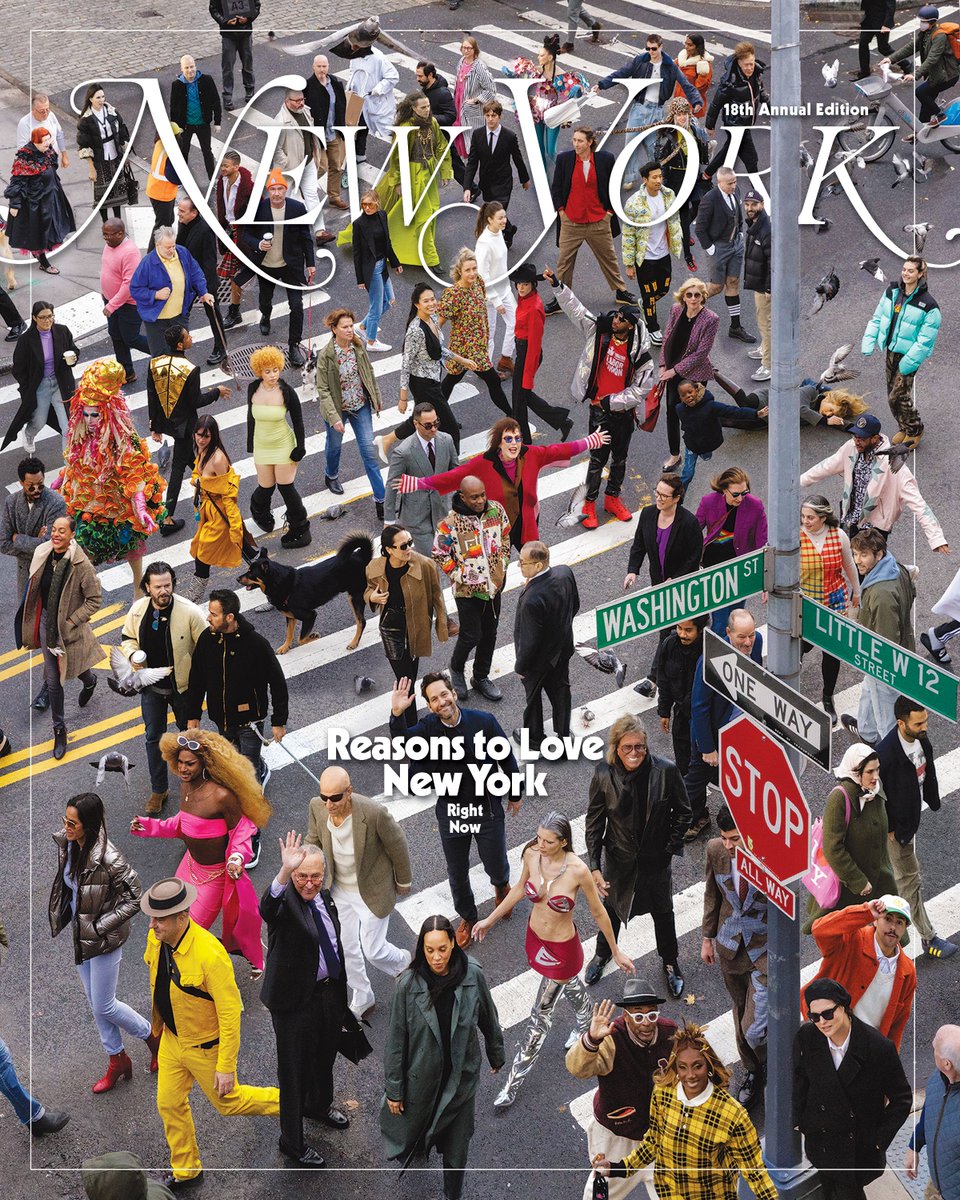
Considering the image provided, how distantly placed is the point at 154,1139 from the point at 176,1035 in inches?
41.4

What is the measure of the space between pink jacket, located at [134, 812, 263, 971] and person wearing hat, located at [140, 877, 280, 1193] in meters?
1.08

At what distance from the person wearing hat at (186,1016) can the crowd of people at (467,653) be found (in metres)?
0.02

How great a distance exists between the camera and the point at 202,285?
17891 mm

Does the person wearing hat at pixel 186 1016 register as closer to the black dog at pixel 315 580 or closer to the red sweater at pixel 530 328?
the black dog at pixel 315 580

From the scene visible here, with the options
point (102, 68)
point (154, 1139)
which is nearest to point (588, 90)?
point (102, 68)

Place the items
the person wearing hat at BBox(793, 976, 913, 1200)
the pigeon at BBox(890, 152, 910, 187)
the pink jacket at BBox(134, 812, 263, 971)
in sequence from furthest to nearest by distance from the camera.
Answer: the pigeon at BBox(890, 152, 910, 187), the pink jacket at BBox(134, 812, 263, 971), the person wearing hat at BBox(793, 976, 913, 1200)

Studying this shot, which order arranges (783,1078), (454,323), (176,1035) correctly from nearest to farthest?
(783,1078) → (176,1035) → (454,323)

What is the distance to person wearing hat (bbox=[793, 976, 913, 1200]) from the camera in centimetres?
925

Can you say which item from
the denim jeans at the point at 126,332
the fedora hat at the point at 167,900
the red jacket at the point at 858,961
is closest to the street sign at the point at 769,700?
the red jacket at the point at 858,961

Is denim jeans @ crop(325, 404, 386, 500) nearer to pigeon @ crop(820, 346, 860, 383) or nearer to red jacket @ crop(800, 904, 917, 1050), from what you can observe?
pigeon @ crop(820, 346, 860, 383)

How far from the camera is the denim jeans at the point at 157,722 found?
43.0ft

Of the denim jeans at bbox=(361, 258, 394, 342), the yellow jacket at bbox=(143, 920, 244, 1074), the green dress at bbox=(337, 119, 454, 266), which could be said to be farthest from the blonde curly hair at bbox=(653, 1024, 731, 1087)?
the green dress at bbox=(337, 119, 454, 266)

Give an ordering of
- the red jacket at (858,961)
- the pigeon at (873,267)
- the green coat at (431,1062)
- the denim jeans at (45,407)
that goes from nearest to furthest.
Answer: the green coat at (431,1062), the red jacket at (858,961), the denim jeans at (45,407), the pigeon at (873,267)

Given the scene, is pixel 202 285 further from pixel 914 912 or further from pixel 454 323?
pixel 914 912
